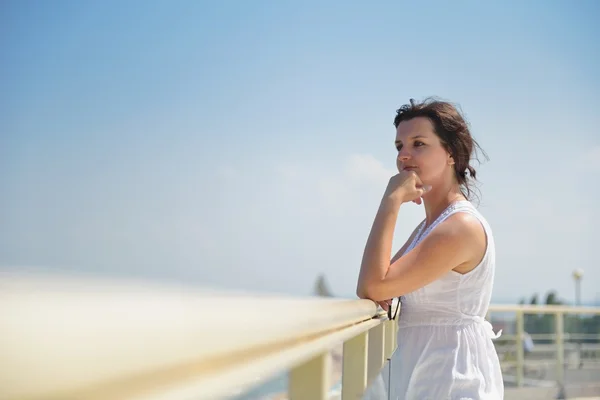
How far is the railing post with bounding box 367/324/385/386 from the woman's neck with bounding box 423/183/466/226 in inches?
13.5

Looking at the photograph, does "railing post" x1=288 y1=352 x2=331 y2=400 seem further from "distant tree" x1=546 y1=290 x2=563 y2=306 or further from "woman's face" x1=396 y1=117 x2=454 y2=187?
"distant tree" x1=546 y1=290 x2=563 y2=306

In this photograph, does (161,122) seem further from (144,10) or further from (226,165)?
(144,10)

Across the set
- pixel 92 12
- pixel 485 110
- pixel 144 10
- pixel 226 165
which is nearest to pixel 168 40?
pixel 144 10

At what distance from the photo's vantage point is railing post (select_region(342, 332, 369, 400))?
43.0 inches

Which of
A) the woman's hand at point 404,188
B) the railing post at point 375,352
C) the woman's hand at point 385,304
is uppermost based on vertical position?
the woman's hand at point 404,188

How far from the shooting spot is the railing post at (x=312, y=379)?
0.56 metres

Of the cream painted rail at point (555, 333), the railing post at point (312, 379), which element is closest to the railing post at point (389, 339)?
the railing post at point (312, 379)

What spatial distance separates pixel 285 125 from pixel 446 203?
56591 mm

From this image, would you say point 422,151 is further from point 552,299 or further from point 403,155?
point 552,299

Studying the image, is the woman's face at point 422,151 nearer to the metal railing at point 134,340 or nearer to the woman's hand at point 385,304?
the woman's hand at point 385,304

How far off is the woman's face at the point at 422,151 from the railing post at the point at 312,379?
1045mm

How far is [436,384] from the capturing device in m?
1.46

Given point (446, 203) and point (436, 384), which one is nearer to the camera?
point (436, 384)

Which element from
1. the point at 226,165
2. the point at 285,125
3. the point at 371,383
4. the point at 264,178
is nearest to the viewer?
the point at 371,383
